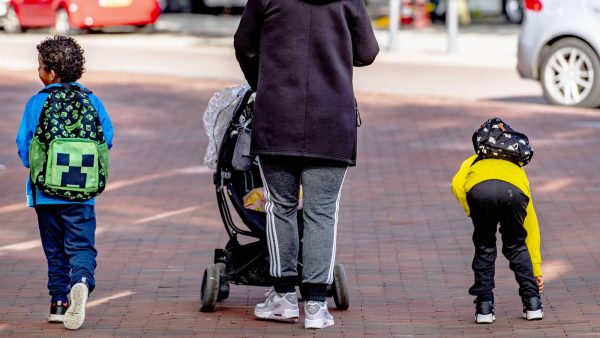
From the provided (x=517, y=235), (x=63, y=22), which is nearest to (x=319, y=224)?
(x=517, y=235)

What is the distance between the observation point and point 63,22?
27.9 m

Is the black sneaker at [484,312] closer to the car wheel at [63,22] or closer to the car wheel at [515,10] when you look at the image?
the car wheel at [63,22]

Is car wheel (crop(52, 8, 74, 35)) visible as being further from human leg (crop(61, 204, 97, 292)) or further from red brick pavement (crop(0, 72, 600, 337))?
human leg (crop(61, 204, 97, 292))

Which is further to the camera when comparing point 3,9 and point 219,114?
point 3,9

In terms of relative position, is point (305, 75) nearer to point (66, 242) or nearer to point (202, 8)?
point (66, 242)

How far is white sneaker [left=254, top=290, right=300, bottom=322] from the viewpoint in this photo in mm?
6238

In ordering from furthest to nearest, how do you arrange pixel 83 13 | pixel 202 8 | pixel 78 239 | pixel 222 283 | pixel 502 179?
pixel 202 8 → pixel 83 13 → pixel 222 283 → pixel 78 239 → pixel 502 179

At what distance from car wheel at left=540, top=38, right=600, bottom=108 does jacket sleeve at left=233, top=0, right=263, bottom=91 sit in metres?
9.31

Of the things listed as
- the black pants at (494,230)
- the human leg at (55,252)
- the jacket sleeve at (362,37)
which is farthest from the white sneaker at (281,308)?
the jacket sleeve at (362,37)

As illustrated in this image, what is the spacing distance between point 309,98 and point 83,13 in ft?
73.2

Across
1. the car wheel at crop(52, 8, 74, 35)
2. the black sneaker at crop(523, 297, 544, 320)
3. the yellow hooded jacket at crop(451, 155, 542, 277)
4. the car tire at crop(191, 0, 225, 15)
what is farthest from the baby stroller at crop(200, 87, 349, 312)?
the car tire at crop(191, 0, 225, 15)

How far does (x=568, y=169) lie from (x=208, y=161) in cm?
515

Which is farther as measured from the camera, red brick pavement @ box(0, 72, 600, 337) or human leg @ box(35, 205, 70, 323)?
red brick pavement @ box(0, 72, 600, 337)

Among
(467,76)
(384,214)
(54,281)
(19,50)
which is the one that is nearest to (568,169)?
(384,214)
